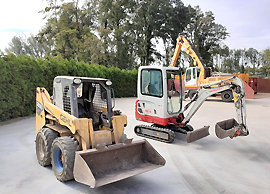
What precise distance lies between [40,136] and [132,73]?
61.8ft

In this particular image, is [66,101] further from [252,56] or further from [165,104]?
[252,56]

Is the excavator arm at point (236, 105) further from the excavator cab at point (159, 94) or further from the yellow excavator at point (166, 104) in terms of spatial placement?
the excavator cab at point (159, 94)

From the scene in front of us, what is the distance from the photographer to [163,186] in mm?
4246

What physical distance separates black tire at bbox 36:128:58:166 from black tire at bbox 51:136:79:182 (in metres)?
0.37

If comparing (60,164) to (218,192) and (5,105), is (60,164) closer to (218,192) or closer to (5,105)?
(218,192)

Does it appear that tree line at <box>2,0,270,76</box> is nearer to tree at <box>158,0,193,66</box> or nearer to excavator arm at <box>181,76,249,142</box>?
tree at <box>158,0,193,66</box>

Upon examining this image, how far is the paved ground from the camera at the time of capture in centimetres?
412

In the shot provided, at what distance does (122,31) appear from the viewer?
106 ft

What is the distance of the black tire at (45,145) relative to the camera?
4859 mm

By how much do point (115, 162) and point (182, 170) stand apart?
5.47ft

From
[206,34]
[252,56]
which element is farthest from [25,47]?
[252,56]

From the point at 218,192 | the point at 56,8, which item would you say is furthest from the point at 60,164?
the point at 56,8

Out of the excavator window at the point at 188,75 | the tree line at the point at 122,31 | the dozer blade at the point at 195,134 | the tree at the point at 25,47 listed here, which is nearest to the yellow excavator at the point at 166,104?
the dozer blade at the point at 195,134

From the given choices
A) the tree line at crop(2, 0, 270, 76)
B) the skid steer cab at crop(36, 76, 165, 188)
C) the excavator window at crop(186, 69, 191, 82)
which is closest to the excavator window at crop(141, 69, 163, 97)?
the skid steer cab at crop(36, 76, 165, 188)
